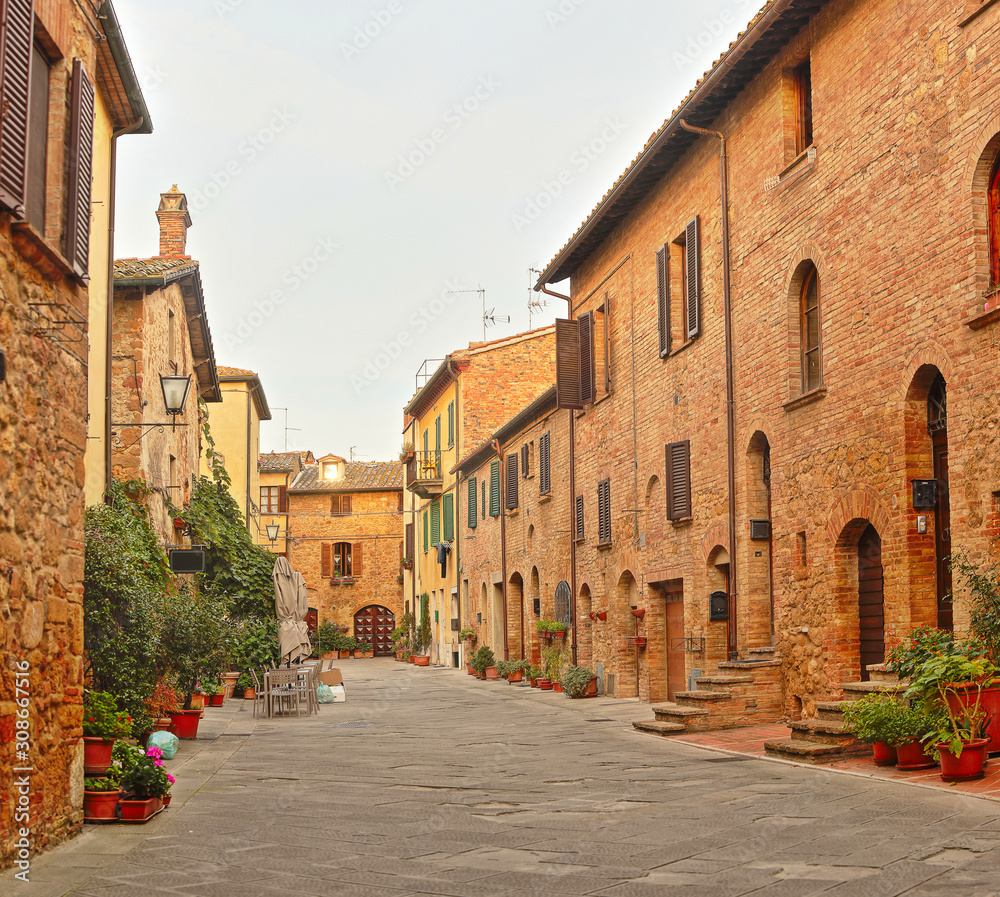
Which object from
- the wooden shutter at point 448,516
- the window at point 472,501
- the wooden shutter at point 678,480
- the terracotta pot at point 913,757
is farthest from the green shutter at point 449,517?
the terracotta pot at point 913,757

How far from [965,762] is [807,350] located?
19.2ft

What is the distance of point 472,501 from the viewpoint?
31484 mm

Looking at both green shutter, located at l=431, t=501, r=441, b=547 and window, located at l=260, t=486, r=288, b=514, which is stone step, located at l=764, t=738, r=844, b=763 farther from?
window, located at l=260, t=486, r=288, b=514

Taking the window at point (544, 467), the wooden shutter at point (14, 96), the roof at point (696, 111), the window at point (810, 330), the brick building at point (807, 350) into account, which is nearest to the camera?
the wooden shutter at point (14, 96)

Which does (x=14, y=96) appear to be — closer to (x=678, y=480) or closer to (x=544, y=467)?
(x=678, y=480)

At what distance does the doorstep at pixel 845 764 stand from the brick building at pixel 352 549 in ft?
114

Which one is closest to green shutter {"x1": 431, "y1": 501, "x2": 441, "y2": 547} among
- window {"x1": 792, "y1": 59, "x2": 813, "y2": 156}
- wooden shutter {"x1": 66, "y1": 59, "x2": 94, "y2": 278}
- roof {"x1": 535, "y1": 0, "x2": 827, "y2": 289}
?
roof {"x1": 535, "y1": 0, "x2": 827, "y2": 289}

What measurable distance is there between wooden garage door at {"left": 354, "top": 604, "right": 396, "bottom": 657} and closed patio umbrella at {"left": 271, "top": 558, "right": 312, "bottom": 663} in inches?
1078

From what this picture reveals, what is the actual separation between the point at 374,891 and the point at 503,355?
27.0 meters

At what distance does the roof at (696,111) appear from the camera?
12.3 m

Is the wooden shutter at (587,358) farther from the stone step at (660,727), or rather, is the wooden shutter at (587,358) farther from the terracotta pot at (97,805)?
the terracotta pot at (97,805)

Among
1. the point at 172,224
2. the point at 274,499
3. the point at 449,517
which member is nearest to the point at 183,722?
the point at 172,224

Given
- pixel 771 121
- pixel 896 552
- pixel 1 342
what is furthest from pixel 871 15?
pixel 1 342

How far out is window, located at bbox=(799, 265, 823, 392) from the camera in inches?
493
